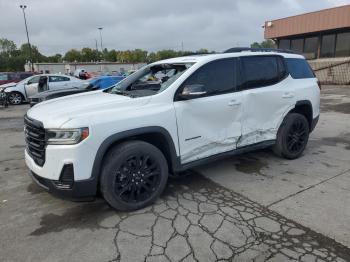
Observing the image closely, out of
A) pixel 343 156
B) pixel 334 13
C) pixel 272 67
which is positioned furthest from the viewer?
pixel 334 13

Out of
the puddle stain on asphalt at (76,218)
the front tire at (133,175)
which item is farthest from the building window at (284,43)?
the puddle stain on asphalt at (76,218)

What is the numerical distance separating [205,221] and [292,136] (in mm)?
2618

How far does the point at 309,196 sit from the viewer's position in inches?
157

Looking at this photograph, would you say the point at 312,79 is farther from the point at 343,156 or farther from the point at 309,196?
the point at 309,196

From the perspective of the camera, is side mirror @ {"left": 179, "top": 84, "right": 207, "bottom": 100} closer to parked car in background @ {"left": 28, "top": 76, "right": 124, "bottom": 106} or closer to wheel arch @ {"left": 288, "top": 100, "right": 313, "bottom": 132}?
wheel arch @ {"left": 288, "top": 100, "right": 313, "bottom": 132}

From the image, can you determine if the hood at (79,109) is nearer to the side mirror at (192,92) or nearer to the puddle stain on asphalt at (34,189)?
the side mirror at (192,92)

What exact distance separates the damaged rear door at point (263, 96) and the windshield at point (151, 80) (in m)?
0.98

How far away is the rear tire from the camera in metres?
5.15

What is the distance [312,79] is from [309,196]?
2504 millimetres

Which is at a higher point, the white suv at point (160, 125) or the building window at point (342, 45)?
the building window at point (342, 45)

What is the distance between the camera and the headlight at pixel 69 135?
319 cm

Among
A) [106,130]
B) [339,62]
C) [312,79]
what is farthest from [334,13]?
[106,130]

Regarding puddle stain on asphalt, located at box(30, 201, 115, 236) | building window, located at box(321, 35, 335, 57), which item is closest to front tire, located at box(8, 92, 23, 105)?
puddle stain on asphalt, located at box(30, 201, 115, 236)

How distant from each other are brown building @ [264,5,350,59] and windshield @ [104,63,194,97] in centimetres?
1842
